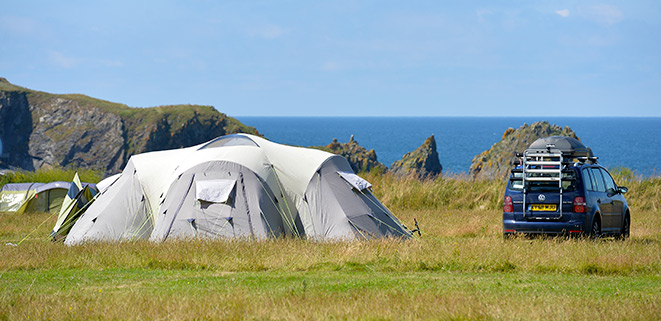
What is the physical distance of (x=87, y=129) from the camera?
88062 mm

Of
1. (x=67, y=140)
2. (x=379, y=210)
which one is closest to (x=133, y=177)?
(x=379, y=210)

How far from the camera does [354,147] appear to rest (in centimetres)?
5288

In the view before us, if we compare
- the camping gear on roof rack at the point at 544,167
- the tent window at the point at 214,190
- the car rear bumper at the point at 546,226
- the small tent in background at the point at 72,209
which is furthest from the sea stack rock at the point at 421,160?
the tent window at the point at 214,190

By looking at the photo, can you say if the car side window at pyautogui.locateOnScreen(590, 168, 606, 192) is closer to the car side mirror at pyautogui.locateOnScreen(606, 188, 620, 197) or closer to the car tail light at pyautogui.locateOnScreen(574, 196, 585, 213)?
the car side mirror at pyautogui.locateOnScreen(606, 188, 620, 197)

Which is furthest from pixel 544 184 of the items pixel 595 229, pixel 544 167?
pixel 595 229

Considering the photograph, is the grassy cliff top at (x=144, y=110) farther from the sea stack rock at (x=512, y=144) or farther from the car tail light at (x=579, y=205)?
the car tail light at (x=579, y=205)

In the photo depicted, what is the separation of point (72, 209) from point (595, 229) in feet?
38.4

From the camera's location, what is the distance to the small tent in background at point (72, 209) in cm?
1628

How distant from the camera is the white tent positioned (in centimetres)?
1426

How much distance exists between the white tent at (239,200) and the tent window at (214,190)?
2cm

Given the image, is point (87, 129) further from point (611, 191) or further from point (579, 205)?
point (579, 205)

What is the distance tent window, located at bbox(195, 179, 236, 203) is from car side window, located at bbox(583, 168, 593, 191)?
703cm

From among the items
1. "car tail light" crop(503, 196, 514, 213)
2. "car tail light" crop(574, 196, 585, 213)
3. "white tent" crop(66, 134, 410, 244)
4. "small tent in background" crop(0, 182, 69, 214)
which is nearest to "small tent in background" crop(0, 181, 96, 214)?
"small tent in background" crop(0, 182, 69, 214)

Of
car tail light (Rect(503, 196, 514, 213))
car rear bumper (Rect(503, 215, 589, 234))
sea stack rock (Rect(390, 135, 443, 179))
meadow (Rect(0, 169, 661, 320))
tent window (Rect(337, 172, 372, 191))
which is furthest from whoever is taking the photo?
sea stack rock (Rect(390, 135, 443, 179))
